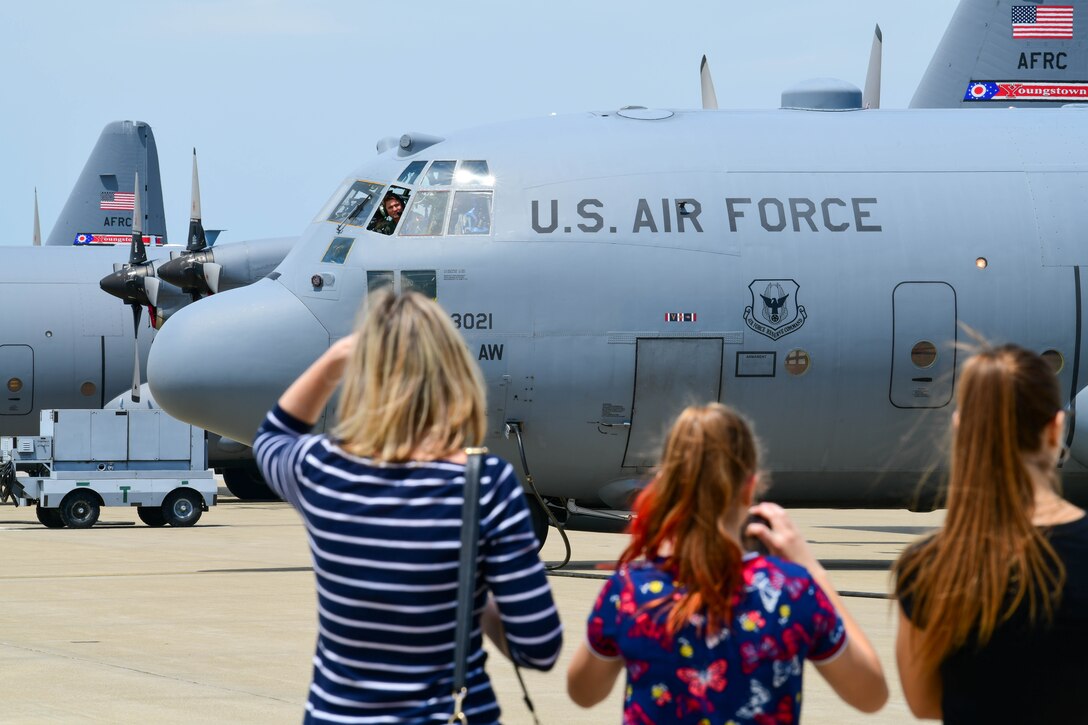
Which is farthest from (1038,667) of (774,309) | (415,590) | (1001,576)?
(774,309)

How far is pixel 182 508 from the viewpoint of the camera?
25.0 metres

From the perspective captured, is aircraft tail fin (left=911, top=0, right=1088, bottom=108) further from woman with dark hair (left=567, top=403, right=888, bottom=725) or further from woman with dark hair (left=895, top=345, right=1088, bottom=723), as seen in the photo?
woman with dark hair (left=567, top=403, right=888, bottom=725)

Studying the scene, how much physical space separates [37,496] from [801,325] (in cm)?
1453

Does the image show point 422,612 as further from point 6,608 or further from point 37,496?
point 37,496

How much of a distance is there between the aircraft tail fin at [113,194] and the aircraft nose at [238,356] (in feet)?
108

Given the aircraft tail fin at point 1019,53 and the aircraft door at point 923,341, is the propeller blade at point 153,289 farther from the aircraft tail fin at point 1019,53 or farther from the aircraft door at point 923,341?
the aircraft door at point 923,341

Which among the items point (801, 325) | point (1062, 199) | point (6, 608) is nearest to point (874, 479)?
point (801, 325)

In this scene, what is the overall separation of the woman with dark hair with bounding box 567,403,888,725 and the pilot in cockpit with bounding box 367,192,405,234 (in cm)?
1091

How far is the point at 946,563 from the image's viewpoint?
135 inches

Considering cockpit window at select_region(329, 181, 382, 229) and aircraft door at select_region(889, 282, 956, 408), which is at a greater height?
cockpit window at select_region(329, 181, 382, 229)

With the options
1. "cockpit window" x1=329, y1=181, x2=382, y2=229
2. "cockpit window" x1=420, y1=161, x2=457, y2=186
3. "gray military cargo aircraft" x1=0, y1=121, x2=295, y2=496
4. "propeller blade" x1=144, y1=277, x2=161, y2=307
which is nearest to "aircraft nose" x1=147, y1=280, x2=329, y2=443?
"cockpit window" x1=329, y1=181, x2=382, y2=229

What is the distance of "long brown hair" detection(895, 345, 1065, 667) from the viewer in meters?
3.37

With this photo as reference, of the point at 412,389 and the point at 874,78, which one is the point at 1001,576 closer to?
the point at 412,389

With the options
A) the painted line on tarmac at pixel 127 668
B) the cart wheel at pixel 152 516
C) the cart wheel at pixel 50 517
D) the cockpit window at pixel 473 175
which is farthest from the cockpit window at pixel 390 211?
the cart wheel at pixel 50 517
